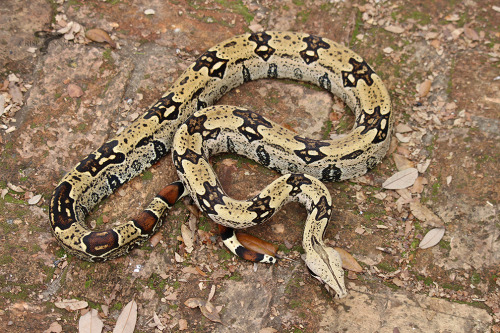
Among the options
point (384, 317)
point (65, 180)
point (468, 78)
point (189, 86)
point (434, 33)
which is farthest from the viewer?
point (434, 33)

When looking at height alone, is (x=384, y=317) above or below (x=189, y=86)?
below

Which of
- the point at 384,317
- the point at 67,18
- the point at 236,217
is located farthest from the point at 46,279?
the point at 67,18

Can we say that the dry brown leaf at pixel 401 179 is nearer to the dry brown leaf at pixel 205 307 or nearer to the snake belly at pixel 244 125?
the snake belly at pixel 244 125

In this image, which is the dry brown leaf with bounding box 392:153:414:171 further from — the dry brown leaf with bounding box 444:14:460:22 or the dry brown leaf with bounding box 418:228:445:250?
the dry brown leaf with bounding box 444:14:460:22

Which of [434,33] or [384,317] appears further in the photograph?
[434,33]

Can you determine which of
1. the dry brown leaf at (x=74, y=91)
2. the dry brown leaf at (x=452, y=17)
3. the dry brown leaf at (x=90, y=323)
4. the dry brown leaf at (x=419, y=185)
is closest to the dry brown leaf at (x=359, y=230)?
the dry brown leaf at (x=419, y=185)

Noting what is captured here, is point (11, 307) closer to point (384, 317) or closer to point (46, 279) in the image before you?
point (46, 279)
